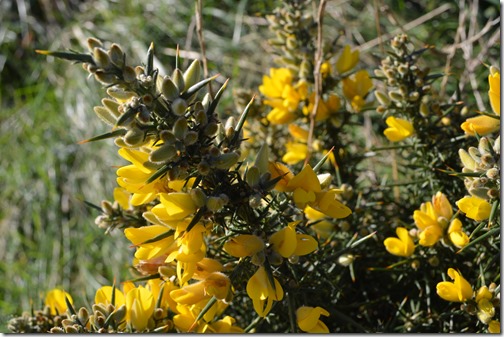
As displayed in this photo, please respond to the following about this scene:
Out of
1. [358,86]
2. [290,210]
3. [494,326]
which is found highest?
[358,86]

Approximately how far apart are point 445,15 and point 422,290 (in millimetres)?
1327

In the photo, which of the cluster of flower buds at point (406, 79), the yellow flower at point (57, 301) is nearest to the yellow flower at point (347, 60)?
the cluster of flower buds at point (406, 79)

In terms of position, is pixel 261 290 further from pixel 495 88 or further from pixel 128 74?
pixel 495 88

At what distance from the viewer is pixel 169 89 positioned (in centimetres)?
54

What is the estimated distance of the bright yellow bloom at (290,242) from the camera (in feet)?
1.86

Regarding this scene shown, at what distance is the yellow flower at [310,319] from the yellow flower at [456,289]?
0.45ft

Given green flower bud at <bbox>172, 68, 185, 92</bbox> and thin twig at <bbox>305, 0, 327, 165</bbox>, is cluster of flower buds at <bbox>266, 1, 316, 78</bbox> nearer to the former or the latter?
thin twig at <bbox>305, 0, 327, 165</bbox>


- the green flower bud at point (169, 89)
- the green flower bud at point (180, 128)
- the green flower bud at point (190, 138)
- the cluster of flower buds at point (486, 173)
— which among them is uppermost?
the green flower bud at point (169, 89)

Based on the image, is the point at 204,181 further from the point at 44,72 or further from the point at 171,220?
the point at 44,72

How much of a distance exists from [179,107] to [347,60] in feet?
1.44

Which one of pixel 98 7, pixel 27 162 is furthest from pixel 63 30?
pixel 27 162

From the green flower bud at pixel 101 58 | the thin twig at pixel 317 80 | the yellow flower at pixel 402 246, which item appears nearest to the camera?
the green flower bud at pixel 101 58

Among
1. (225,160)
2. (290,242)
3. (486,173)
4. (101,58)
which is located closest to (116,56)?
(101,58)

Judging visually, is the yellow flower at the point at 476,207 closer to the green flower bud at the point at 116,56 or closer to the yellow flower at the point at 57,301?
the green flower bud at the point at 116,56
